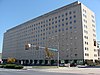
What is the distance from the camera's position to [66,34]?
9138 cm

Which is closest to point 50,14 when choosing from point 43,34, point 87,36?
point 43,34

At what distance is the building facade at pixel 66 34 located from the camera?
85.4 meters

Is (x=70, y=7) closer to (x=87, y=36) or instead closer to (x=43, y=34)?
(x=87, y=36)

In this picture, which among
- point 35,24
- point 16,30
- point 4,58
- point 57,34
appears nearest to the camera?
point 57,34

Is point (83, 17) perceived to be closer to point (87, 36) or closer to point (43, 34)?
point (87, 36)

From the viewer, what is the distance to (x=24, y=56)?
400ft

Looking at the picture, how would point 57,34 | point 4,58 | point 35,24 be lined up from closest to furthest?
point 57,34
point 35,24
point 4,58

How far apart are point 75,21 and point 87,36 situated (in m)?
9.91

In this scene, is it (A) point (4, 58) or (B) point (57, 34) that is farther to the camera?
(A) point (4, 58)

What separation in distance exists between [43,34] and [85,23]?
28.7 m

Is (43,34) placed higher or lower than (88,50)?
higher

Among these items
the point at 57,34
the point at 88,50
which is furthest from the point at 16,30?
the point at 88,50

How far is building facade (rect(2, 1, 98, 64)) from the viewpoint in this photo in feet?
280

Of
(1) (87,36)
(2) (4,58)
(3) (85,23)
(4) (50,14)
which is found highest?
(4) (50,14)
